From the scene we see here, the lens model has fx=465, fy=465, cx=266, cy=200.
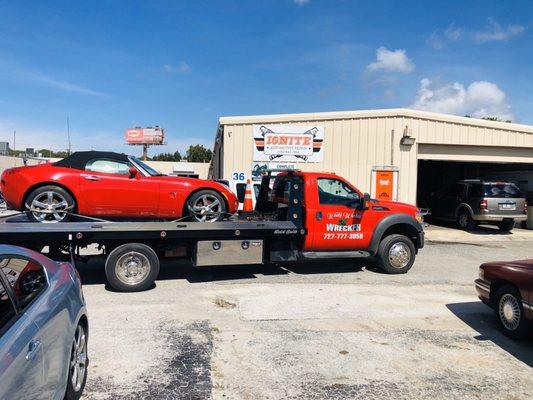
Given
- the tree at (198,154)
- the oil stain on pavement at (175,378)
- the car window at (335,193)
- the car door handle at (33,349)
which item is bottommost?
the oil stain on pavement at (175,378)

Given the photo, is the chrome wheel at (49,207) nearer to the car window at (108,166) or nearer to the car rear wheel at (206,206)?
the car window at (108,166)

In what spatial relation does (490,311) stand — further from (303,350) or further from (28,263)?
(28,263)

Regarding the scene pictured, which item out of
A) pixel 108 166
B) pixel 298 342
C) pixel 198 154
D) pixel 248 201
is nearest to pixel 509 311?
pixel 298 342

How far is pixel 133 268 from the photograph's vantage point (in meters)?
7.66

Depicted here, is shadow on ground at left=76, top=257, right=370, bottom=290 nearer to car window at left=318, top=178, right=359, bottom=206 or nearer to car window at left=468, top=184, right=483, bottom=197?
car window at left=318, top=178, right=359, bottom=206

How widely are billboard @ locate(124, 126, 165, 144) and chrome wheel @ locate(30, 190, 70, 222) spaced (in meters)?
80.6

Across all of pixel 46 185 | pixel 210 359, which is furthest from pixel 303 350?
pixel 46 185

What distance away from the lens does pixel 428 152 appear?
58.3 ft

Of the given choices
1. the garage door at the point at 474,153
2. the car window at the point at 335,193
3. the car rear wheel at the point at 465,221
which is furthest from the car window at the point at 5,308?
the car rear wheel at the point at 465,221

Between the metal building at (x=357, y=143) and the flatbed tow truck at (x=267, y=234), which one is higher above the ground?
the metal building at (x=357, y=143)

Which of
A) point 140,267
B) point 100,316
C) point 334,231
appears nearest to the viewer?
point 100,316

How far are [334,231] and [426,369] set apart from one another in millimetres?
4423

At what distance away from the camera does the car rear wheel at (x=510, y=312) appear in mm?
5451

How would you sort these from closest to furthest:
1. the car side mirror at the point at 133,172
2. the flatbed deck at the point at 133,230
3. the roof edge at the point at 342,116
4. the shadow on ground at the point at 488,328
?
the shadow on ground at the point at 488,328
the flatbed deck at the point at 133,230
the car side mirror at the point at 133,172
the roof edge at the point at 342,116
